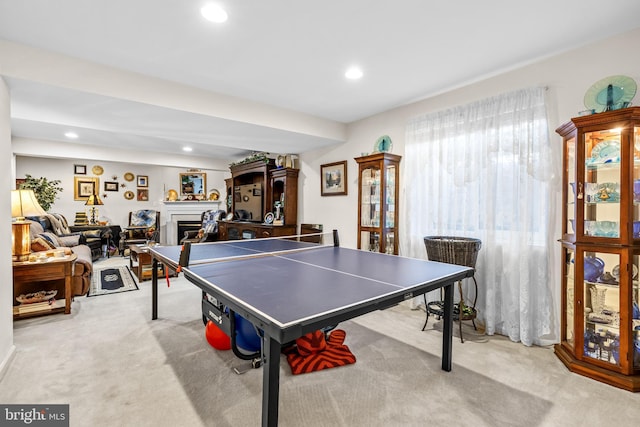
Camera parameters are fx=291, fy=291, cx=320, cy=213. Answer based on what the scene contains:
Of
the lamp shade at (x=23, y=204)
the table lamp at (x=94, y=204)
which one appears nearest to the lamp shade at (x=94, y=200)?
the table lamp at (x=94, y=204)

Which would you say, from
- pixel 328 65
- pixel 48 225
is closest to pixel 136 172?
pixel 48 225

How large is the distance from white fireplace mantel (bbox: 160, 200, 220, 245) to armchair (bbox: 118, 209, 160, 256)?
227mm

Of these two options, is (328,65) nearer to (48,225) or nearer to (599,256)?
(599,256)

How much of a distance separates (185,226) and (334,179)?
5249mm

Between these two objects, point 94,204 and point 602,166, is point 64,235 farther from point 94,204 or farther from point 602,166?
point 602,166

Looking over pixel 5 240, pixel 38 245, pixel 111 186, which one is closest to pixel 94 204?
pixel 111 186

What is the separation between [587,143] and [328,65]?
2.11 m

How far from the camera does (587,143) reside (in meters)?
2.10

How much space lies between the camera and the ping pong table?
3.78ft

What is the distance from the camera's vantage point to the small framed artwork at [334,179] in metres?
4.51

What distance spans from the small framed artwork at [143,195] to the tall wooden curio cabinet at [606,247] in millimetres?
8789

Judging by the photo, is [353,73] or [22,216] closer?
[22,216]

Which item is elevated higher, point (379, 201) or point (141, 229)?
point (379, 201)

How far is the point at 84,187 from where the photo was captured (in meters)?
7.18
